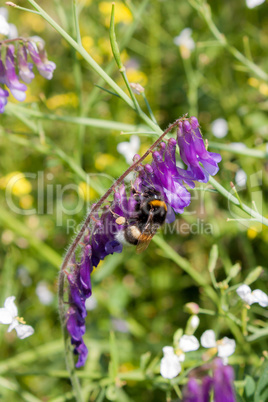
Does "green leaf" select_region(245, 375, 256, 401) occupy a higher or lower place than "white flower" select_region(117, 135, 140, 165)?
lower

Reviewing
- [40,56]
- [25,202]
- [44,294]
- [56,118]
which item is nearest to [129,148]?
[56,118]

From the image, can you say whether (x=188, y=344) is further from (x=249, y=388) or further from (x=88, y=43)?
(x=88, y=43)

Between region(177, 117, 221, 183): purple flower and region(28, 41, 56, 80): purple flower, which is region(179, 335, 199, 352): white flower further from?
region(28, 41, 56, 80): purple flower

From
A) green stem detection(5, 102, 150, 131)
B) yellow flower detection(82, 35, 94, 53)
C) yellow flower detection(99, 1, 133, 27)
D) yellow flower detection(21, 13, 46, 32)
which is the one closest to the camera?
green stem detection(5, 102, 150, 131)

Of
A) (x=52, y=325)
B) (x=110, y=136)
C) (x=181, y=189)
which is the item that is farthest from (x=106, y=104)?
(x=181, y=189)

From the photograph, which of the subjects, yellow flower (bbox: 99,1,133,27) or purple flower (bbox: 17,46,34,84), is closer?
purple flower (bbox: 17,46,34,84)

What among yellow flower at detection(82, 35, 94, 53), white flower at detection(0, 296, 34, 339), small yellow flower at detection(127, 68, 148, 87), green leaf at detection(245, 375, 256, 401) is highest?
yellow flower at detection(82, 35, 94, 53)

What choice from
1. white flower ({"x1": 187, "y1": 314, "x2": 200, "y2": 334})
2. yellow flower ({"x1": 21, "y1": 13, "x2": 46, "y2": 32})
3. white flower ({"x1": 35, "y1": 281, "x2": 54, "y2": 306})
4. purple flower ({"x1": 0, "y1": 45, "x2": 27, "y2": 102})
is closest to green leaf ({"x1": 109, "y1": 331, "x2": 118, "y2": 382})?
white flower ({"x1": 187, "y1": 314, "x2": 200, "y2": 334})

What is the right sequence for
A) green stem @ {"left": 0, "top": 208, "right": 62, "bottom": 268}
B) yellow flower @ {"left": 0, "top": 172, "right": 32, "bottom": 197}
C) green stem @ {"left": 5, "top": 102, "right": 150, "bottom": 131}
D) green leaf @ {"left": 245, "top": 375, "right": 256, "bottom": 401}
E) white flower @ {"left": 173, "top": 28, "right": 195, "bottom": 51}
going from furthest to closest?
1. white flower @ {"left": 173, "top": 28, "right": 195, "bottom": 51}
2. yellow flower @ {"left": 0, "top": 172, "right": 32, "bottom": 197}
3. green stem @ {"left": 0, "top": 208, "right": 62, "bottom": 268}
4. green stem @ {"left": 5, "top": 102, "right": 150, "bottom": 131}
5. green leaf @ {"left": 245, "top": 375, "right": 256, "bottom": 401}
